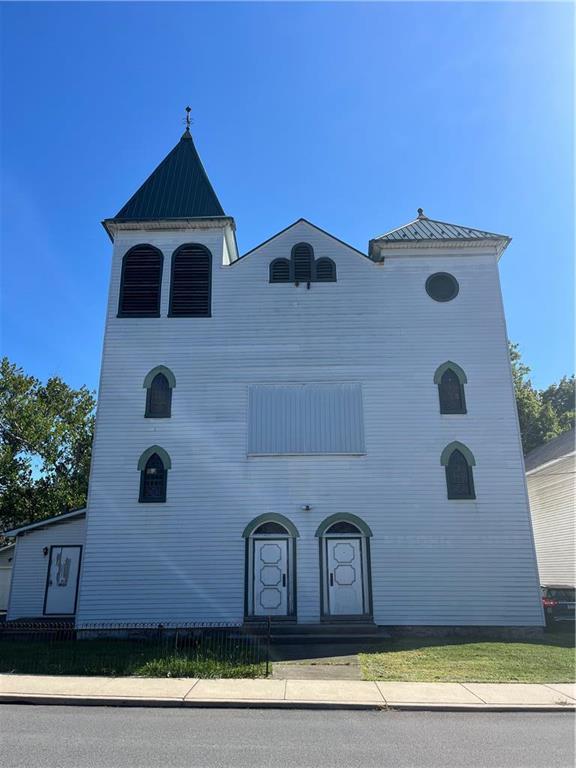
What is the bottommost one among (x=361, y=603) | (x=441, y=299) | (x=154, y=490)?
(x=361, y=603)

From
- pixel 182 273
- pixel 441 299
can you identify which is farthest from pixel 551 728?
pixel 182 273

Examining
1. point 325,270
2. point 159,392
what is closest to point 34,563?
point 159,392

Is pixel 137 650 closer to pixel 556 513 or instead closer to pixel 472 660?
pixel 472 660

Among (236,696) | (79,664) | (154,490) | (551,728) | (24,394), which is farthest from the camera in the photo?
(24,394)

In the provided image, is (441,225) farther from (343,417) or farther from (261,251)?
(343,417)

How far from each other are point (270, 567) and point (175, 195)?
1375 cm

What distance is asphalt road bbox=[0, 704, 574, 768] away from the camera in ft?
22.3

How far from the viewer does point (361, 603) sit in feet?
53.2

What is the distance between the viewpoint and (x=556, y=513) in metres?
22.5

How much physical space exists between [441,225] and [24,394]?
27749 mm

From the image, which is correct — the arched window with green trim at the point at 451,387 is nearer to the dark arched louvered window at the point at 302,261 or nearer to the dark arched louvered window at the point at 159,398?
the dark arched louvered window at the point at 302,261

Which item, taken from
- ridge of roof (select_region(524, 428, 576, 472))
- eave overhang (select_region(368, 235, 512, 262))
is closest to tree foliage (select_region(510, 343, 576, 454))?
ridge of roof (select_region(524, 428, 576, 472))

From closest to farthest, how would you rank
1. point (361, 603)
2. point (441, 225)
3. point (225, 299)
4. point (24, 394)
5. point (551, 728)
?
point (551, 728) < point (361, 603) < point (225, 299) < point (441, 225) < point (24, 394)

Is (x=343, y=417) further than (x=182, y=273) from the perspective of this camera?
No
